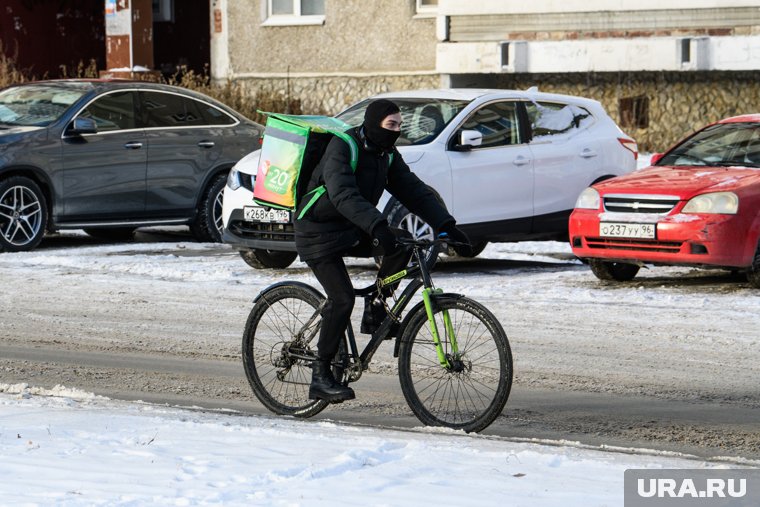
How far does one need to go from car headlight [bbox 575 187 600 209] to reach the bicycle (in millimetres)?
5395

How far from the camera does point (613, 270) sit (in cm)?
1330

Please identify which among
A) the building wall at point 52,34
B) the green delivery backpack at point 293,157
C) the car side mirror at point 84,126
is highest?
the building wall at point 52,34

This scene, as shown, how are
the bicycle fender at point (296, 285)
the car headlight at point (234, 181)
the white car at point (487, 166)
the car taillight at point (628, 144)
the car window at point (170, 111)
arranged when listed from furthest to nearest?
the car window at point (170, 111) < the car taillight at point (628, 144) < the car headlight at point (234, 181) < the white car at point (487, 166) < the bicycle fender at point (296, 285)

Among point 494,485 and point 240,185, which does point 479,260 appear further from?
point 494,485

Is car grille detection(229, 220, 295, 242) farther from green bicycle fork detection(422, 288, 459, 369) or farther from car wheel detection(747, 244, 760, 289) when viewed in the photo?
green bicycle fork detection(422, 288, 459, 369)

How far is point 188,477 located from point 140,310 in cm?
592

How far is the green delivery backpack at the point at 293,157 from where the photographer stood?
24.5ft

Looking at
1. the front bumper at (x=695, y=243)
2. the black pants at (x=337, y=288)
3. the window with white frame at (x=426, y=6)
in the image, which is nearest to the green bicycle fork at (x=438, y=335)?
the black pants at (x=337, y=288)

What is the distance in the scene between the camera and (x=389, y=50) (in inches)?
1065

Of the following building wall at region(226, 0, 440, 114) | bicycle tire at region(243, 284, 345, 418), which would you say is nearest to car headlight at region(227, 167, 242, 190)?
bicycle tire at region(243, 284, 345, 418)

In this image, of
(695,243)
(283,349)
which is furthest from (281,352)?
(695,243)

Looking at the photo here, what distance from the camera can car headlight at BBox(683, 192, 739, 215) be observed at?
39.7 feet

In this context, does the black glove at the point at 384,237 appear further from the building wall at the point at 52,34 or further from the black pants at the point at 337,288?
the building wall at the point at 52,34

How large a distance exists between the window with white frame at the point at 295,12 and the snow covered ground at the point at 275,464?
21030 mm
